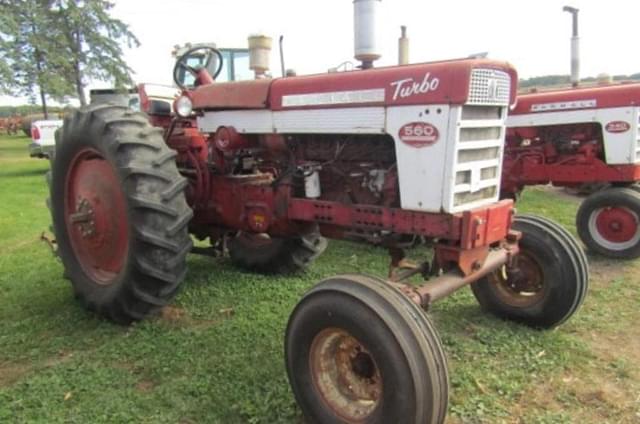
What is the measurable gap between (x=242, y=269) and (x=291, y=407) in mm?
2262

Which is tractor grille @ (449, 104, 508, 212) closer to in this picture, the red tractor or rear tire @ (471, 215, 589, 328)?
rear tire @ (471, 215, 589, 328)

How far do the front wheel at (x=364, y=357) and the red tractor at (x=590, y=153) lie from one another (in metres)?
Result: 3.89

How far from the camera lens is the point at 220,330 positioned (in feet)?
11.3

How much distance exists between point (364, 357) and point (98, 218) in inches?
82.9

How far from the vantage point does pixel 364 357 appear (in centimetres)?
238

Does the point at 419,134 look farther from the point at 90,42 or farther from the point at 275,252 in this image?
the point at 90,42

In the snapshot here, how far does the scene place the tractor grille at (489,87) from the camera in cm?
246

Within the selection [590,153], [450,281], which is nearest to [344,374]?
[450,281]

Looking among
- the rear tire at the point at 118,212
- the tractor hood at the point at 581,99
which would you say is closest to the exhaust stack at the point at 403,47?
the rear tire at the point at 118,212

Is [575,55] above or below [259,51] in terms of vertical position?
above

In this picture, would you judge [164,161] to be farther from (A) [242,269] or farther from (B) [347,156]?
(A) [242,269]

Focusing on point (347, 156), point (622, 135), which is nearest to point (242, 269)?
point (347, 156)

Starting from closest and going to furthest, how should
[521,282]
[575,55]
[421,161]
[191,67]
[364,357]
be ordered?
1. [364,357]
2. [421,161]
3. [521,282]
4. [191,67]
5. [575,55]

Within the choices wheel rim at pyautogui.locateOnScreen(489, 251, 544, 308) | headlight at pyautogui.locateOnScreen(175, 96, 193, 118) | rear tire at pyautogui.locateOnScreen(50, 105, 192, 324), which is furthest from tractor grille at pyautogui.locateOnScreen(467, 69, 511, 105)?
headlight at pyautogui.locateOnScreen(175, 96, 193, 118)
